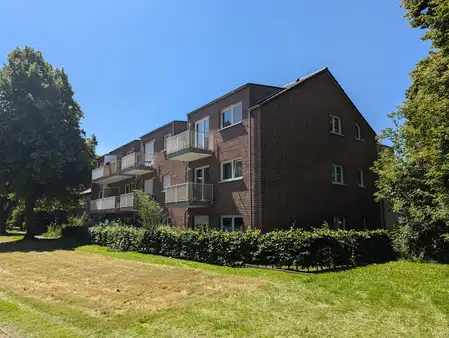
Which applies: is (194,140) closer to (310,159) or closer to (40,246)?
(310,159)

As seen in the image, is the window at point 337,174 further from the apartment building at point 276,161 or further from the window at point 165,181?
the window at point 165,181

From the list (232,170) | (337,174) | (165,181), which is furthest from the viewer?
(165,181)

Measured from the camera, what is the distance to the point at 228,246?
14.2 metres

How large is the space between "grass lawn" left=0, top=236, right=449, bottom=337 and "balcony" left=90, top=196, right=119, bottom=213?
17.3m

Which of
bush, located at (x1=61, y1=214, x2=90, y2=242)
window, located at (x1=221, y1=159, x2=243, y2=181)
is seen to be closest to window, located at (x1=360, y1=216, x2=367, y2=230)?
window, located at (x1=221, y1=159, x2=243, y2=181)

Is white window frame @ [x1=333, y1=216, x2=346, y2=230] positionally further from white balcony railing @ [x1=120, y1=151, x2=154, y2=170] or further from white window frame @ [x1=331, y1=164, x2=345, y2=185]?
white balcony railing @ [x1=120, y1=151, x2=154, y2=170]

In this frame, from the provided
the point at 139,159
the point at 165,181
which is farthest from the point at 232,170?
the point at 139,159

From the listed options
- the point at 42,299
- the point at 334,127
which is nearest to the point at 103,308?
the point at 42,299

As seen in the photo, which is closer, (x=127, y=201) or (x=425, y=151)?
(x=425, y=151)

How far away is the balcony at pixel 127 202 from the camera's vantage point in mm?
27714

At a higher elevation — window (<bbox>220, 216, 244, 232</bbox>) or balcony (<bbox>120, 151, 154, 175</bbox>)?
balcony (<bbox>120, 151, 154, 175</bbox>)

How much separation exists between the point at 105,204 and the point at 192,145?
1434 centimetres

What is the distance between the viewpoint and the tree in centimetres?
2822

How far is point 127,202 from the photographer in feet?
93.0
